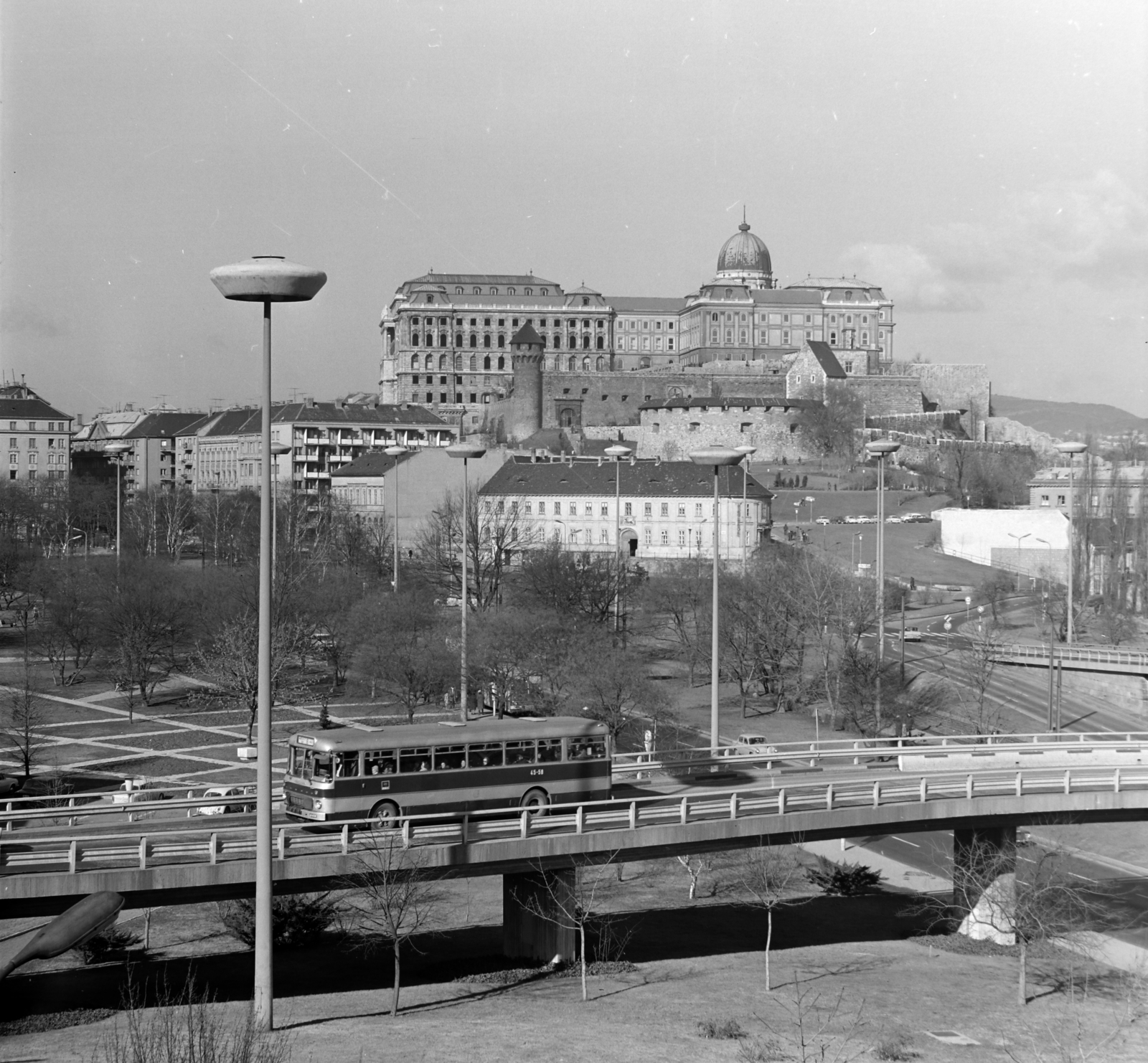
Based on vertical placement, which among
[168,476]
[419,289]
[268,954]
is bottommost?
[268,954]

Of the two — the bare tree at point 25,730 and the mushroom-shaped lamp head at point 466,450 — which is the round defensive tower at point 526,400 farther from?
the mushroom-shaped lamp head at point 466,450

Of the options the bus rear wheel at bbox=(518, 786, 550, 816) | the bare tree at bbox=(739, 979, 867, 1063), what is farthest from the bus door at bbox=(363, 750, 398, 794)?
the bare tree at bbox=(739, 979, 867, 1063)

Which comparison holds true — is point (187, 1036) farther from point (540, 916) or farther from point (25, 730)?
point (25, 730)

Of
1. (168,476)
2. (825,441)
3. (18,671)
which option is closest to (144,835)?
(18,671)

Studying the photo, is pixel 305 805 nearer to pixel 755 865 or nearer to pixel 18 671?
pixel 755 865

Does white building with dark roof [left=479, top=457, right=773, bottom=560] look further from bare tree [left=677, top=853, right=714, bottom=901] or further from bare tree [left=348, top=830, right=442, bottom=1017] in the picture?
bare tree [left=348, top=830, right=442, bottom=1017]

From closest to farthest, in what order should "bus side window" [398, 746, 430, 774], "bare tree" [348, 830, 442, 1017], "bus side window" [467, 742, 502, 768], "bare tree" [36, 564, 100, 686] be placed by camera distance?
"bare tree" [348, 830, 442, 1017] < "bus side window" [398, 746, 430, 774] < "bus side window" [467, 742, 502, 768] < "bare tree" [36, 564, 100, 686]

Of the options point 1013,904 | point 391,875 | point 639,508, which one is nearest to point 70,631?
point 391,875

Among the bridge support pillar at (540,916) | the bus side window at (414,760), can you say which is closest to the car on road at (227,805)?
the bus side window at (414,760)
